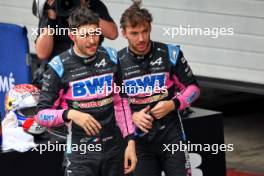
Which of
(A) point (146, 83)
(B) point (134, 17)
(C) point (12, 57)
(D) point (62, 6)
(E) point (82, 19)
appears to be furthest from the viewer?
(C) point (12, 57)

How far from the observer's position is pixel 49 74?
5426 mm

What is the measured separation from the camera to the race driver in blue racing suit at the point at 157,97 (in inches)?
230

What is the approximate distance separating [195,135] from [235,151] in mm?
2367

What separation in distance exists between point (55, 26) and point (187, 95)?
1.33 m

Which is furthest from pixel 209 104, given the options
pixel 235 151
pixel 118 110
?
pixel 118 110

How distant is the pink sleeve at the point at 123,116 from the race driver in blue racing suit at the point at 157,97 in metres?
0.25

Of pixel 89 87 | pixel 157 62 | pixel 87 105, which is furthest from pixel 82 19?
pixel 157 62

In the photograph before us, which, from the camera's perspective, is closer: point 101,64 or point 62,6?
point 101,64

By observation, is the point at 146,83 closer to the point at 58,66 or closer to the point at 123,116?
the point at 123,116

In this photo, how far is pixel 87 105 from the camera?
5.42m

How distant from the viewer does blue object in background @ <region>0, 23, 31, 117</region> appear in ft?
24.8

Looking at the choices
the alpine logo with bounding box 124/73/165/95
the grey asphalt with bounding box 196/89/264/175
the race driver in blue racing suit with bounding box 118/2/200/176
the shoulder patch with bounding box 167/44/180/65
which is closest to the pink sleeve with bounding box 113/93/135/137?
the race driver in blue racing suit with bounding box 118/2/200/176

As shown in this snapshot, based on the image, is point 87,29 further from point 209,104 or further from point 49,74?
point 209,104

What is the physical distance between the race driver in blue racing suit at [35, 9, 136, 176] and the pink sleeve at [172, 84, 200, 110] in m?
0.53
